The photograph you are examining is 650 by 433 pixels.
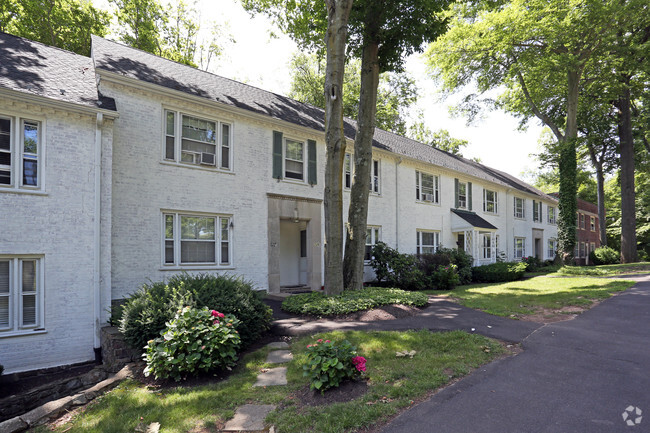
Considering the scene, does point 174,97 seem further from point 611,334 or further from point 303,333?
point 611,334

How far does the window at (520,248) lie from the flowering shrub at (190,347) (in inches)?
1014

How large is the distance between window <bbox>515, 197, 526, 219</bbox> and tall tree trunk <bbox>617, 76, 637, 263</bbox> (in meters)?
6.89

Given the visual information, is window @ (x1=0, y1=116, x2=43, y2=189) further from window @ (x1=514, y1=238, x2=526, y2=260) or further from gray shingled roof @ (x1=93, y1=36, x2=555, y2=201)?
window @ (x1=514, y1=238, x2=526, y2=260)

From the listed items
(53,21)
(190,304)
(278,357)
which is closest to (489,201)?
(278,357)

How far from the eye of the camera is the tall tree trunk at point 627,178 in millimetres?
27094

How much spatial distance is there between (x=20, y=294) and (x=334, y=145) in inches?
304

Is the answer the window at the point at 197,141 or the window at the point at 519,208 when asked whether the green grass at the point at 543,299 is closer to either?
the window at the point at 197,141

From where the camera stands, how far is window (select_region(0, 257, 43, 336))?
309 inches

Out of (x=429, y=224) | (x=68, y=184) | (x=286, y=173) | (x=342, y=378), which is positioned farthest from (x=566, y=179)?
(x=68, y=184)

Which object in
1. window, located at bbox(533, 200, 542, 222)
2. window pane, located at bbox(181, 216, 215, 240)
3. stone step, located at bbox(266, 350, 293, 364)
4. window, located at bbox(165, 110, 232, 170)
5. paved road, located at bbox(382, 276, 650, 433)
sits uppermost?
window, located at bbox(165, 110, 232, 170)

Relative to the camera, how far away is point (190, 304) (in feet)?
21.8

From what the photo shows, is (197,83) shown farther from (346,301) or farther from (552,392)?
(552,392)

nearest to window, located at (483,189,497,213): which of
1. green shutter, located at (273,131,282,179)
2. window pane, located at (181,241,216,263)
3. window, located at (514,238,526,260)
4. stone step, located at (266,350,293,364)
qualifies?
window, located at (514,238,526,260)

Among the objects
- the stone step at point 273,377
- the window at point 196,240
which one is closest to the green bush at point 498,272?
the window at point 196,240
